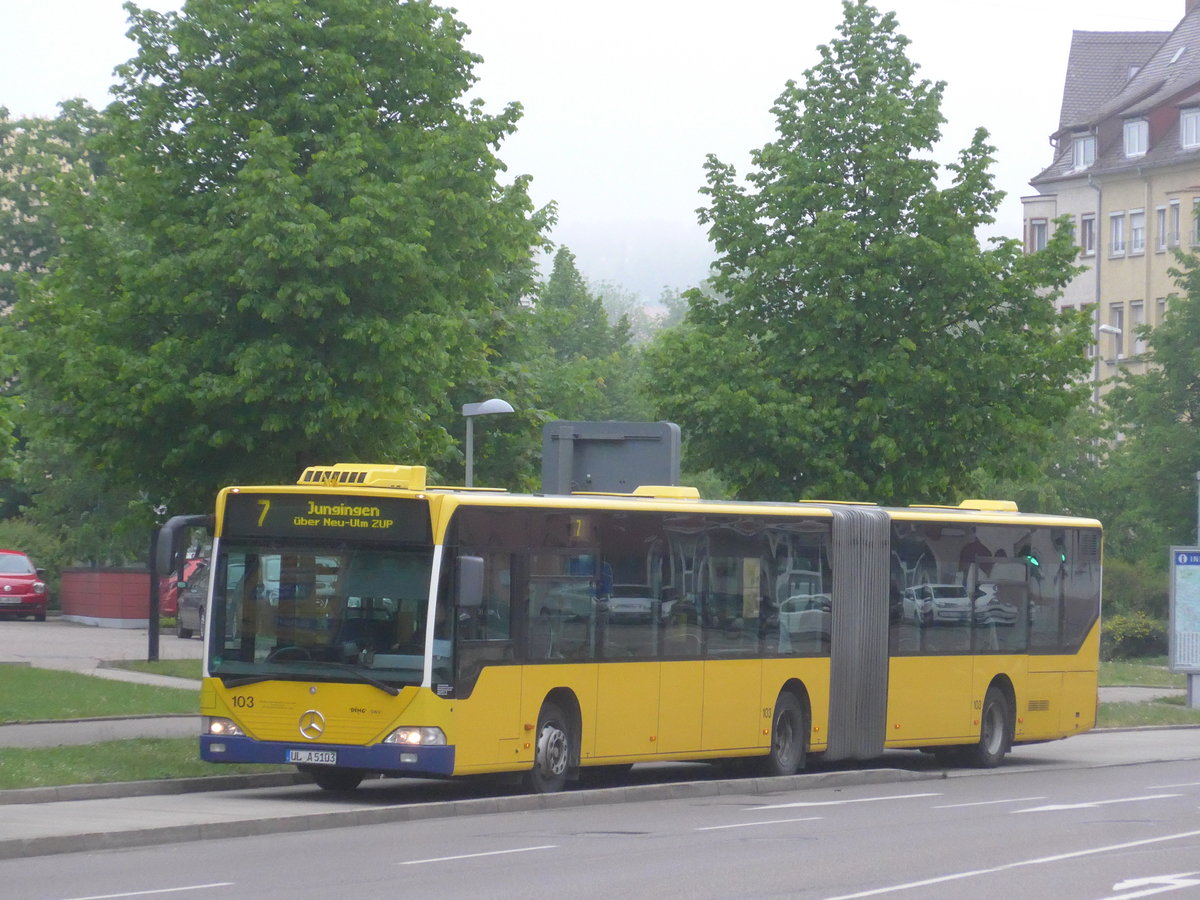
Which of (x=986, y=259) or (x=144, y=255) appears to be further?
(x=986, y=259)

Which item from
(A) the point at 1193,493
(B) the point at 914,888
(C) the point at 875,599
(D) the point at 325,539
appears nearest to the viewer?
(B) the point at 914,888

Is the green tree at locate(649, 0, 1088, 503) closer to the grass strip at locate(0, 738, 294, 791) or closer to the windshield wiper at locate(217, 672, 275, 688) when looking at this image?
the grass strip at locate(0, 738, 294, 791)

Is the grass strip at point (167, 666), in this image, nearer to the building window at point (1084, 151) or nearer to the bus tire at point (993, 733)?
the bus tire at point (993, 733)

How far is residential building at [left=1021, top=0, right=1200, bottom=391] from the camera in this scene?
251 ft

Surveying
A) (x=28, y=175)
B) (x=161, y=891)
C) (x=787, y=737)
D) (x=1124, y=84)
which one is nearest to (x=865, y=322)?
(x=787, y=737)

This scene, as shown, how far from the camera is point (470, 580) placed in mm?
16938

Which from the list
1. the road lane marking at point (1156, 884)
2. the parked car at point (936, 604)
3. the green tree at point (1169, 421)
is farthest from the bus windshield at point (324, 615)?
the green tree at point (1169, 421)

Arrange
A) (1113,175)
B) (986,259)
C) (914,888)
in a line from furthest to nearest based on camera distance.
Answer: (1113,175)
(986,259)
(914,888)

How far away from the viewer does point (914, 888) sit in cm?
1192

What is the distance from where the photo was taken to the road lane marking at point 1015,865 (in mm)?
11680

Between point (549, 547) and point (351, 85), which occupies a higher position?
point (351, 85)

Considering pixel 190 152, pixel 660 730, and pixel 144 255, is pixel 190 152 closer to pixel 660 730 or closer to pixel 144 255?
pixel 144 255

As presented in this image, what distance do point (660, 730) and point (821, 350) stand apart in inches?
524

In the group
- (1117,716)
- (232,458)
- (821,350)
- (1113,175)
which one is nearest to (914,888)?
(232,458)
